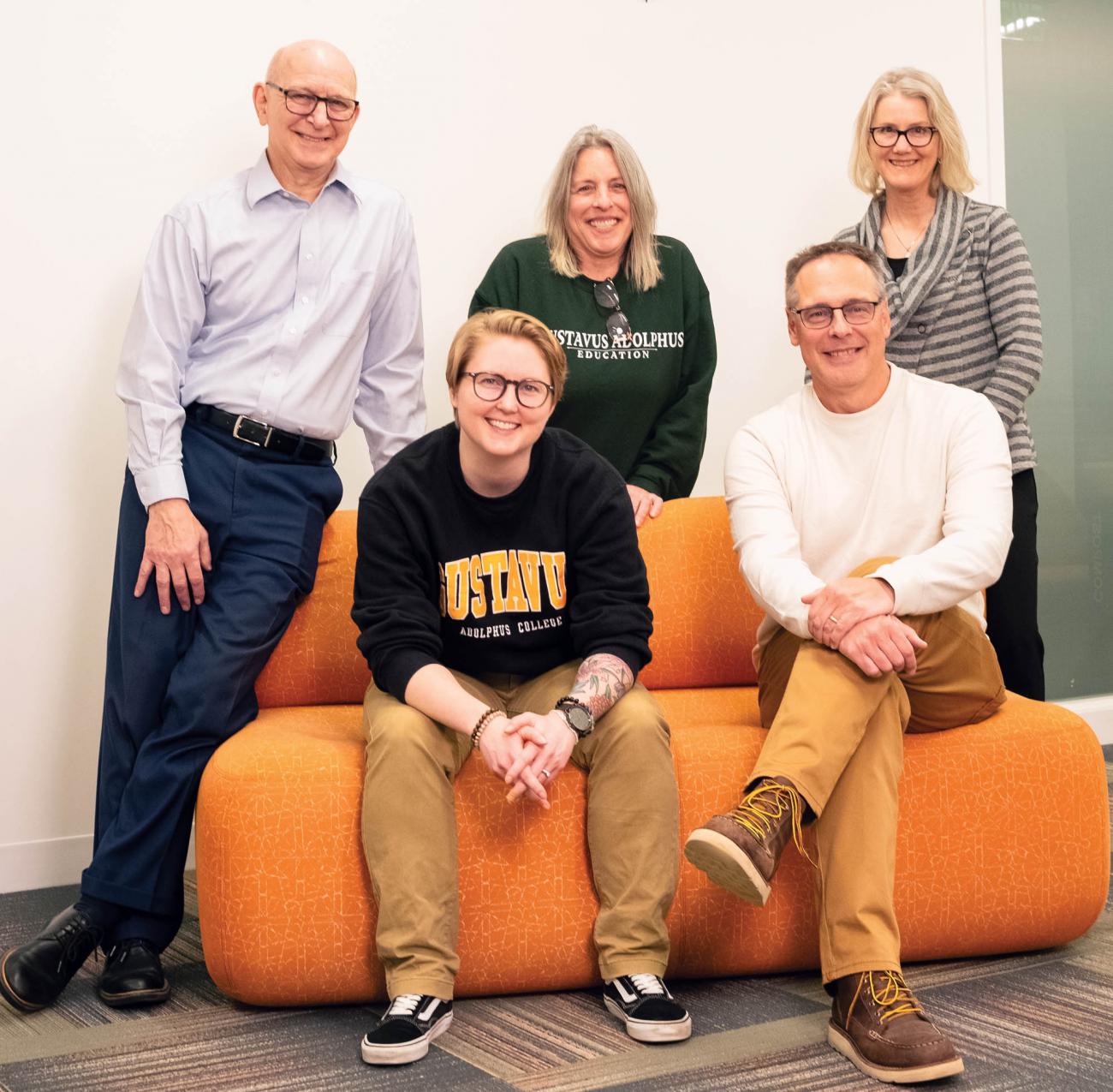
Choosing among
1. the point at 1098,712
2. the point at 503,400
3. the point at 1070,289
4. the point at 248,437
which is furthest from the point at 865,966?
the point at 1070,289

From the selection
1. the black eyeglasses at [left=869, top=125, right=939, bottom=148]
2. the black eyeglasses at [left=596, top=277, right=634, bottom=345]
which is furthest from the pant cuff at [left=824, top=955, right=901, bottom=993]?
the black eyeglasses at [left=869, top=125, right=939, bottom=148]

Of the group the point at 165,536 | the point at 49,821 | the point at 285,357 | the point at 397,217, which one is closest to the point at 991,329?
the point at 397,217

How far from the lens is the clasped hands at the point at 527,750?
6.57 feet

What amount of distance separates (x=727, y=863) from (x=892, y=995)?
30 centimetres

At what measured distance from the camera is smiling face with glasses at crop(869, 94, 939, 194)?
3006 mm

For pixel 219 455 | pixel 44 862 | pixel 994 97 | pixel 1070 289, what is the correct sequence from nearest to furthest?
pixel 219 455 < pixel 44 862 < pixel 994 97 < pixel 1070 289

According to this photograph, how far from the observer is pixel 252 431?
8.21ft

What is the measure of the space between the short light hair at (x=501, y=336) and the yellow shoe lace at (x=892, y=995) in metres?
1.04

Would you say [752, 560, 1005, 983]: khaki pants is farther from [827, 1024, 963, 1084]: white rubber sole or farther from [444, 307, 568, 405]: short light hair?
[444, 307, 568, 405]: short light hair

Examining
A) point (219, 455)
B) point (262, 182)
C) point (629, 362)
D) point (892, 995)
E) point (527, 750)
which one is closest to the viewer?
point (892, 995)

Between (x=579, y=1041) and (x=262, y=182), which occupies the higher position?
(x=262, y=182)

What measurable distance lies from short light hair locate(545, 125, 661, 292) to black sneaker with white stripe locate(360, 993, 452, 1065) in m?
1.62

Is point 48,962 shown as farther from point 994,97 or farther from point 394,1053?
point 994,97

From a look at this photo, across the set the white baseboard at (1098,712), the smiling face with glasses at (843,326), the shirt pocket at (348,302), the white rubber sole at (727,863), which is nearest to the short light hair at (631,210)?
the shirt pocket at (348,302)
